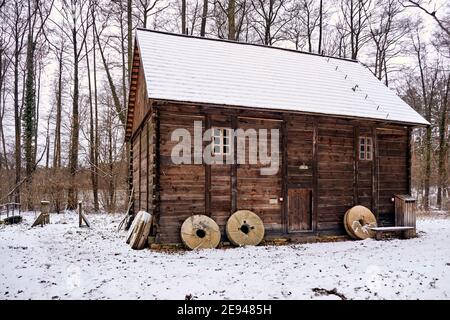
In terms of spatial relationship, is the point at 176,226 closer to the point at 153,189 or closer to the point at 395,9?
the point at 153,189

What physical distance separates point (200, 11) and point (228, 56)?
1348 centimetres

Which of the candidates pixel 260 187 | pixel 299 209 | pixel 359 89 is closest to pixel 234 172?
pixel 260 187

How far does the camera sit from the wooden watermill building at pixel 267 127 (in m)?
12.2

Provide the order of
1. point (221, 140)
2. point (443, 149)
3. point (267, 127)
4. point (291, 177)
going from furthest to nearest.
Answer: point (443, 149) → point (291, 177) → point (267, 127) → point (221, 140)

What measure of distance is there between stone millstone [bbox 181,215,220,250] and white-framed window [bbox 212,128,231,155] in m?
2.31

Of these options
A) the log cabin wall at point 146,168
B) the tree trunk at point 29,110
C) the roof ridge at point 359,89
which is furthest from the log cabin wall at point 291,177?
the tree trunk at point 29,110

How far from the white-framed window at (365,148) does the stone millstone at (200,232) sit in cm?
695

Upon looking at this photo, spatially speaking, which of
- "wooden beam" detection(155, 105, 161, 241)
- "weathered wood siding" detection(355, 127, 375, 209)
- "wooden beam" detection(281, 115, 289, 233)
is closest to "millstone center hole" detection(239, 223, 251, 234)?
"wooden beam" detection(281, 115, 289, 233)

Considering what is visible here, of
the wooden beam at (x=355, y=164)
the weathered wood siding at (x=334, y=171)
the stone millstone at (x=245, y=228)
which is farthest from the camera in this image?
the wooden beam at (x=355, y=164)

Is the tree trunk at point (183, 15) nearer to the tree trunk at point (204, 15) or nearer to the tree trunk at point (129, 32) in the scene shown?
the tree trunk at point (204, 15)

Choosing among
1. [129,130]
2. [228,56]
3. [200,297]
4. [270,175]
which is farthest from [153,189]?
[129,130]

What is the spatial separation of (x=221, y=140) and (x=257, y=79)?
337 centimetres

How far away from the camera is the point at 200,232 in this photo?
1206 centimetres

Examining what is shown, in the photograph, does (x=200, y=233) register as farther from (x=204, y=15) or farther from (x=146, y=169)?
(x=204, y=15)
